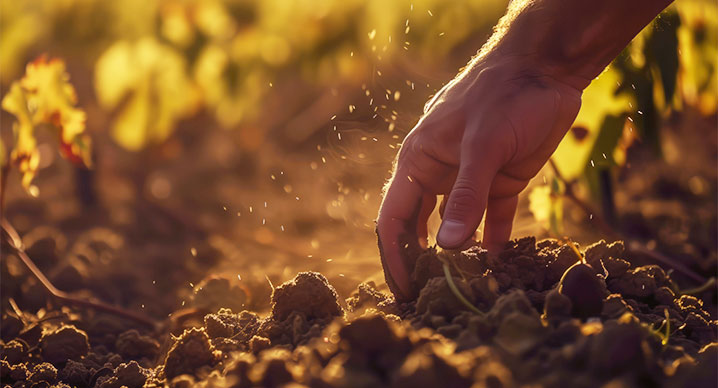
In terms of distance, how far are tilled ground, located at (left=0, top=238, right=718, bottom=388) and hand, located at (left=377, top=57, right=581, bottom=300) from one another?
0.11 metres

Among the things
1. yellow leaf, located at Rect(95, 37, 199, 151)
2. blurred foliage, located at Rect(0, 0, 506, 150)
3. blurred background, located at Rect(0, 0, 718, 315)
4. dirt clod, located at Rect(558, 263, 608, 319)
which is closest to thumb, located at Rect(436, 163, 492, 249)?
dirt clod, located at Rect(558, 263, 608, 319)

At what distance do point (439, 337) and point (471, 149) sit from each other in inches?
22.1

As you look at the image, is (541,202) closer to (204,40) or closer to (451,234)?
(451,234)

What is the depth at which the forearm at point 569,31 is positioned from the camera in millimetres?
1960

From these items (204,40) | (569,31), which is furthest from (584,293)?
(204,40)

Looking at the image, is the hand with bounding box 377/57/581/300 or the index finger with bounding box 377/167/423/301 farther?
the index finger with bounding box 377/167/423/301

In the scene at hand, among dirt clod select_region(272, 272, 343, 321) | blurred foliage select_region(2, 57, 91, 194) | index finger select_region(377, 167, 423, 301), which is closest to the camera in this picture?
dirt clod select_region(272, 272, 343, 321)

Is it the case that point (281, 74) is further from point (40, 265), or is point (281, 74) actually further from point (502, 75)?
point (502, 75)

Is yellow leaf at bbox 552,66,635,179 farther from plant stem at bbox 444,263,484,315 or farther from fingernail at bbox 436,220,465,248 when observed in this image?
plant stem at bbox 444,263,484,315

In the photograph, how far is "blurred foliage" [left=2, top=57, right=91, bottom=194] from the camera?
107 inches

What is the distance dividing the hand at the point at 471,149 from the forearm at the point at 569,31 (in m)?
0.04

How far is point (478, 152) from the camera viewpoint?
180cm

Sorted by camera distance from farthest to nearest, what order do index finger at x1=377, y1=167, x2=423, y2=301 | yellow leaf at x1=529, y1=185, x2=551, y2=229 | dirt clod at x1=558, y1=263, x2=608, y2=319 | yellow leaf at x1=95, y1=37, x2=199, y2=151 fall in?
yellow leaf at x1=95, y1=37, x2=199, y2=151
yellow leaf at x1=529, y1=185, x2=551, y2=229
index finger at x1=377, y1=167, x2=423, y2=301
dirt clod at x1=558, y1=263, x2=608, y2=319

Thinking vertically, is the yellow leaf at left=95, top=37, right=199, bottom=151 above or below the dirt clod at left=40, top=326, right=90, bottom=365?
above
